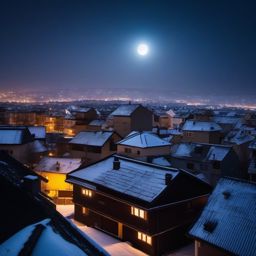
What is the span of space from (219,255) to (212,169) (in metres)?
21.6

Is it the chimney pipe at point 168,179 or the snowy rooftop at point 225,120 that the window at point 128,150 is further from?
the snowy rooftop at point 225,120

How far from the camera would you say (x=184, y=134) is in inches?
2197

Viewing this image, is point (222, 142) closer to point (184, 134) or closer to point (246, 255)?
point (184, 134)

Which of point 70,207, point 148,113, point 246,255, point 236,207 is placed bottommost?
point 70,207

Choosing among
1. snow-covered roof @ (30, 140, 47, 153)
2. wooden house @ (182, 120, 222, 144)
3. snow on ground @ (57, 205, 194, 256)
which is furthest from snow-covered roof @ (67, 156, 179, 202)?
wooden house @ (182, 120, 222, 144)

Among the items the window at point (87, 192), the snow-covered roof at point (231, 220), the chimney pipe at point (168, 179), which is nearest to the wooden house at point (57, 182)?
the window at point (87, 192)

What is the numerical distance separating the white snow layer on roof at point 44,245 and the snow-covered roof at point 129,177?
11.0 metres

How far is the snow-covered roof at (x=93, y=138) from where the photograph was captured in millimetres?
47769

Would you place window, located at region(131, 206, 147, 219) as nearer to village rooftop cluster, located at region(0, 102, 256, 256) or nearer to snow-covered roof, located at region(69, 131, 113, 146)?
village rooftop cluster, located at region(0, 102, 256, 256)

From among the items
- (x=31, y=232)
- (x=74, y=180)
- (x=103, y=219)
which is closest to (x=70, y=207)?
(x=74, y=180)

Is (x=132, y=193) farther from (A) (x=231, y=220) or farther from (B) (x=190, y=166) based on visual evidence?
(B) (x=190, y=166)

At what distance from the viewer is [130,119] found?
180ft

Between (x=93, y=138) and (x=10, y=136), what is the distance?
13.4 metres

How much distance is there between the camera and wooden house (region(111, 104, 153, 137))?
181 ft
